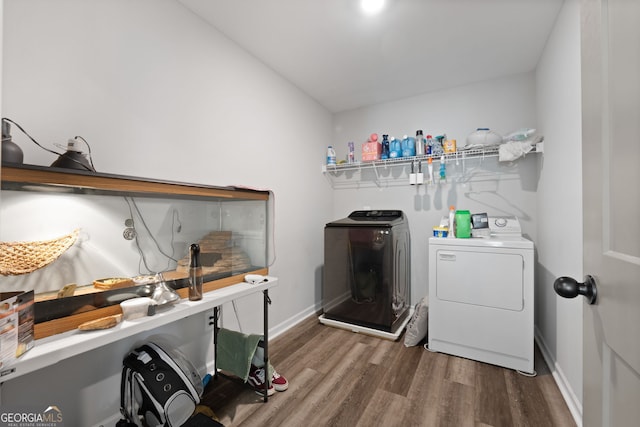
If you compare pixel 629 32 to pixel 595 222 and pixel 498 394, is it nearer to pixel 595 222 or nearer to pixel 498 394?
pixel 595 222

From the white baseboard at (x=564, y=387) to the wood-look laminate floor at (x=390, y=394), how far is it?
30 mm

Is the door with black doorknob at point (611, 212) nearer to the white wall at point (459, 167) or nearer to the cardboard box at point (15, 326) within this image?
the cardboard box at point (15, 326)

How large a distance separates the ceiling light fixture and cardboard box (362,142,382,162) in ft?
4.12

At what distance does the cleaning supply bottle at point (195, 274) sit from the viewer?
4.05 feet

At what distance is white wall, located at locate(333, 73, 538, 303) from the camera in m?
2.38

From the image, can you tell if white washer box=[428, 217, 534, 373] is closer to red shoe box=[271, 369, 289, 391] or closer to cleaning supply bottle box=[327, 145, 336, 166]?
red shoe box=[271, 369, 289, 391]

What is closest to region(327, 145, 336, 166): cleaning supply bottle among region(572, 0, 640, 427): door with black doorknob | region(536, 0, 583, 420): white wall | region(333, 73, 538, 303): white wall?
region(333, 73, 538, 303): white wall

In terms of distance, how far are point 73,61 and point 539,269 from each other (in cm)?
342

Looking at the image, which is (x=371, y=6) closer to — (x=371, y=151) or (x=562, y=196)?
(x=371, y=151)

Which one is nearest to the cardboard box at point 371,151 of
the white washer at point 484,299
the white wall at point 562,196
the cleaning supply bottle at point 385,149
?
the cleaning supply bottle at point 385,149

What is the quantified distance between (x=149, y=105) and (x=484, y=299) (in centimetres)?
254

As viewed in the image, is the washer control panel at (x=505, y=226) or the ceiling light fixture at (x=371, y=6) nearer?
the ceiling light fixture at (x=371, y=6)

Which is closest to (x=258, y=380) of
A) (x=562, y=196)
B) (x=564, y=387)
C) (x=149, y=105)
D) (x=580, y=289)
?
(x=580, y=289)

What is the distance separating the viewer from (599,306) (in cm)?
58
